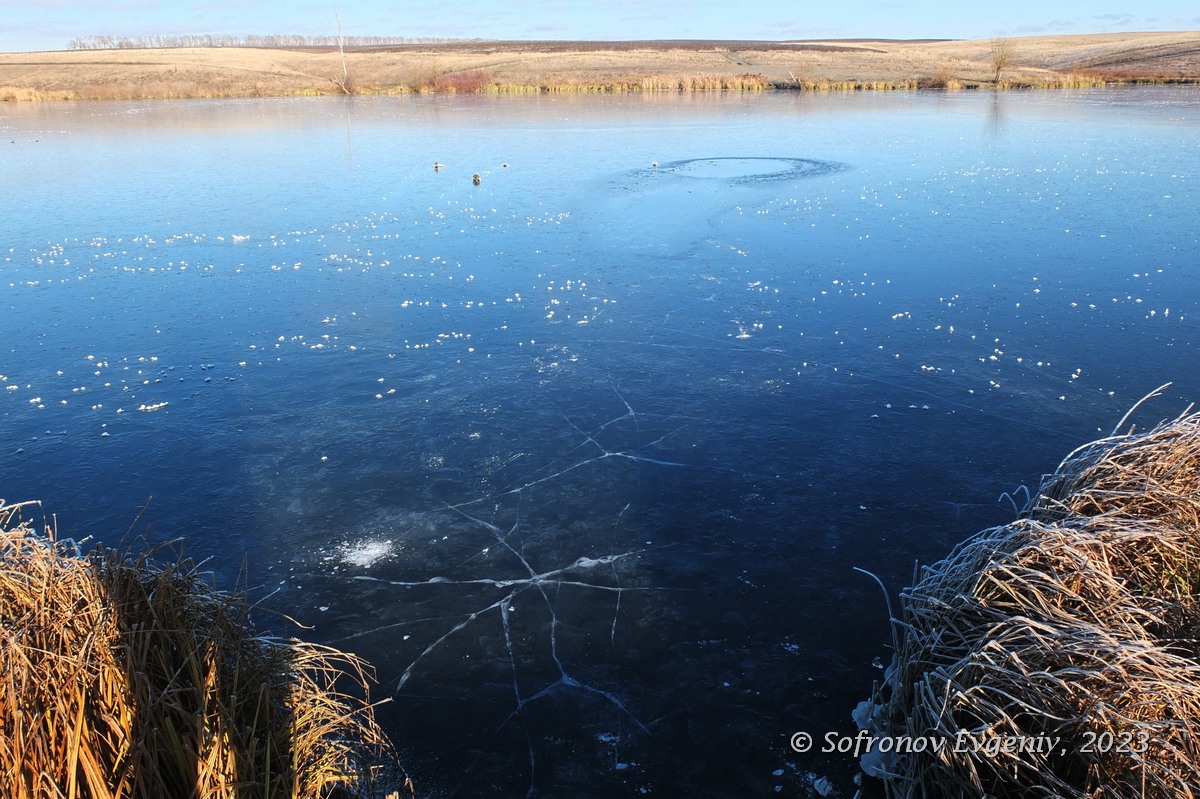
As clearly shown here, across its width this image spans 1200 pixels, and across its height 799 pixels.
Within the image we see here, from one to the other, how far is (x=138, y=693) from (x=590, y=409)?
19.7 ft

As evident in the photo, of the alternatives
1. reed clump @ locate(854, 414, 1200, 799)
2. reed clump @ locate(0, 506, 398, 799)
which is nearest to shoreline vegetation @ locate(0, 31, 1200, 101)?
reed clump @ locate(854, 414, 1200, 799)

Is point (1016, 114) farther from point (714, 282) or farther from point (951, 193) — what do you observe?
point (714, 282)

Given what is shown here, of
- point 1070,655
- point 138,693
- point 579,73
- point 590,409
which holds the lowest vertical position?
point 590,409

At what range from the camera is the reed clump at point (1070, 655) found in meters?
3.49

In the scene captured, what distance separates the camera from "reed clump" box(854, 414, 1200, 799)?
3492 millimetres

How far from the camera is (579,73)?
68.5 m

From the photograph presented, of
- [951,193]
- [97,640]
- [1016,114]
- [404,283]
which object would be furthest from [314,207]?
[1016,114]

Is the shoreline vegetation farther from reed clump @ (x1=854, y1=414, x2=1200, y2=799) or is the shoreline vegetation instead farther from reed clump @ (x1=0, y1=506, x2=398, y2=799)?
reed clump @ (x1=0, y1=506, x2=398, y2=799)

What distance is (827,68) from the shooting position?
7275 cm

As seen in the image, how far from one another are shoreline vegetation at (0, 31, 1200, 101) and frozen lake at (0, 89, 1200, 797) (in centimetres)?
4038

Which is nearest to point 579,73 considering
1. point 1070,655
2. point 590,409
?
point 590,409

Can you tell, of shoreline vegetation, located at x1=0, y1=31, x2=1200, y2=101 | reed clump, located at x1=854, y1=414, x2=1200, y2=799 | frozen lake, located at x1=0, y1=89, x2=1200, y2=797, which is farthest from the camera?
shoreline vegetation, located at x1=0, y1=31, x2=1200, y2=101

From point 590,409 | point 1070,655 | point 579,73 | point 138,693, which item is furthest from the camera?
point 579,73

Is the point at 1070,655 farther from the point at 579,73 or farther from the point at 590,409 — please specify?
the point at 579,73
